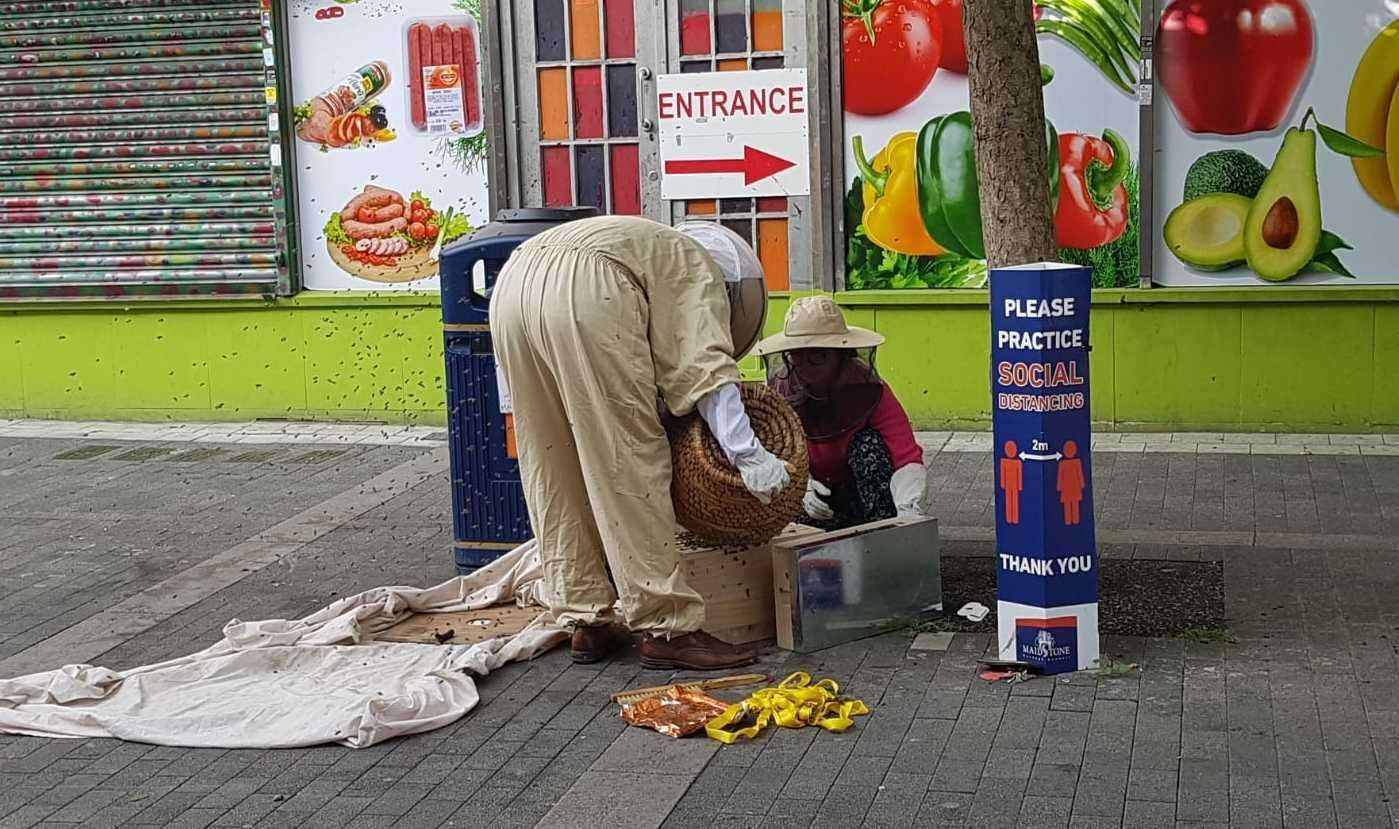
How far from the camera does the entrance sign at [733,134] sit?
957 cm

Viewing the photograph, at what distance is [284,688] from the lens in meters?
5.33

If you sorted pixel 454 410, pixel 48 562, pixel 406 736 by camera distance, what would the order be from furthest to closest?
pixel 48 562, pixel 454 410, pixel 406 736

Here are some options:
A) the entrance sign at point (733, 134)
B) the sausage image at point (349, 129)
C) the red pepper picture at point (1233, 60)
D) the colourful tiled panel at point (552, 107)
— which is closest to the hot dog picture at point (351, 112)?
the sausage image at point (349, 129)

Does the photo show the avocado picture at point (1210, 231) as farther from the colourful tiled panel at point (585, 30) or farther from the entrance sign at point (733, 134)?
the colourful tiled panel at point (585, 30)

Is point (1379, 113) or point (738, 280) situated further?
point (1379, 113)

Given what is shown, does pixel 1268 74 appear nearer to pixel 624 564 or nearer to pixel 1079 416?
pixel 1079 416

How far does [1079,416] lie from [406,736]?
85.2 inches

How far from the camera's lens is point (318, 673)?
5492 millimetres

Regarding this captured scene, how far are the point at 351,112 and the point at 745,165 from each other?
7.89ft

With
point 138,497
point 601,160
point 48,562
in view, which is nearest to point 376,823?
point 48,562

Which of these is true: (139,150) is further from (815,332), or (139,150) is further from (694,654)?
(694,654)

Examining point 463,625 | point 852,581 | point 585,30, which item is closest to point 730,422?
point 852,581

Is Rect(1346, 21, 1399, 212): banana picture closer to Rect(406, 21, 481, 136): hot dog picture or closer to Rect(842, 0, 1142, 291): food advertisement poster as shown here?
Rect(842, 0, 1142, 291): food advertisement poster

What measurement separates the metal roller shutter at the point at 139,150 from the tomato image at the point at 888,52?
3441 millimetres
